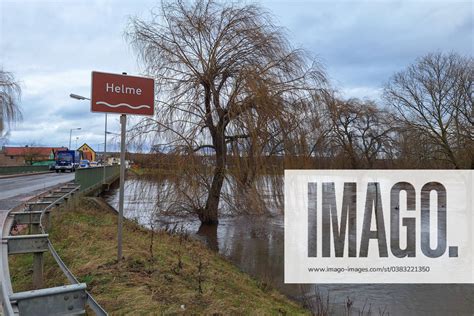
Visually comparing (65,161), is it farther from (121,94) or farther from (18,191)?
(121,94)

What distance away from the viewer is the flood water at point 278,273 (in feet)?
26.0

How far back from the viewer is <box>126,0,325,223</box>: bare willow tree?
12.8 meters

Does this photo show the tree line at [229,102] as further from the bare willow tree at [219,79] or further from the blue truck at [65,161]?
the blue truck at [65,161]

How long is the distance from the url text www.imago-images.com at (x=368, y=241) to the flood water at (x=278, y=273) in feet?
1.47

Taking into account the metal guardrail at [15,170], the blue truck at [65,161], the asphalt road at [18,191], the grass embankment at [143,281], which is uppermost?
the blue truck at [65,161]

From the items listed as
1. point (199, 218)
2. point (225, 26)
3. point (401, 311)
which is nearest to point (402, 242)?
point (401, 311)

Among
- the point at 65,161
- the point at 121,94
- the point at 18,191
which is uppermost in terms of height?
the point at 121,94

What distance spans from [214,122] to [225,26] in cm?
336

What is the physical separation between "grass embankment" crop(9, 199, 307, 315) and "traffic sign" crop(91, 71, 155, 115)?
2.28m

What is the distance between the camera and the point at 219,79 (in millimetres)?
13789

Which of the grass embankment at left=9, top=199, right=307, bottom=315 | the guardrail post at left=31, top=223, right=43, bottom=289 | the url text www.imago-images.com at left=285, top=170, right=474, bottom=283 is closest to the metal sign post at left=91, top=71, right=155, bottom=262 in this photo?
the grass embankment at left=9, top=199, right=307, bottom=315

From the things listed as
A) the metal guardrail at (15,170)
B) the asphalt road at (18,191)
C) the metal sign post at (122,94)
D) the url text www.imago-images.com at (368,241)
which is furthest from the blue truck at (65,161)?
the metal sign post at (122,94)

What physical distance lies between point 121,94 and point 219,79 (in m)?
8.55

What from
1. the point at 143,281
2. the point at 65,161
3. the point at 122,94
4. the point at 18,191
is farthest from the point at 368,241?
the point at 65,161
